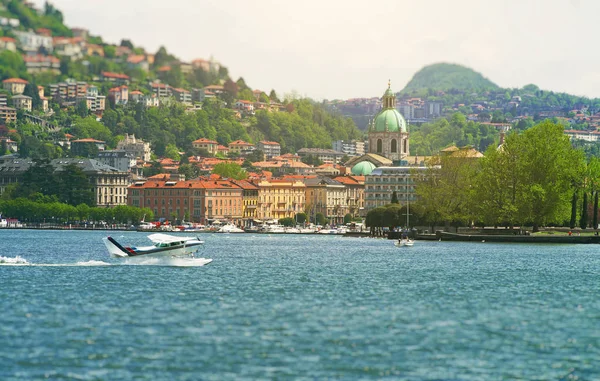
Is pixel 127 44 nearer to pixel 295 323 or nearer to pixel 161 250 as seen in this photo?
pixel 161 250

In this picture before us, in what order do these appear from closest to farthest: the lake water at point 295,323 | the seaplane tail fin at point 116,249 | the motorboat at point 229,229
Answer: the lake water at point 295,323
the seaplane tail fin at point 116,249
the motorboat at point 229,229

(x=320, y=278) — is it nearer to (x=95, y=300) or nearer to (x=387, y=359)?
(x=95, y=300)

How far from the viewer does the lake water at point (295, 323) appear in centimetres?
3095

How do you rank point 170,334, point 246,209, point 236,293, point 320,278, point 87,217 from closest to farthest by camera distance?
point 170,334, point 236,293, point 320,278, point 87,217, point 246,209

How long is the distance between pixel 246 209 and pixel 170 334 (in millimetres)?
161319

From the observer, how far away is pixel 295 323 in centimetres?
3878

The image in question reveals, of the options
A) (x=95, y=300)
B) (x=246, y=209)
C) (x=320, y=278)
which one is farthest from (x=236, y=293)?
(x=246, y=209)

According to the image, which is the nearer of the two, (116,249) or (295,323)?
(295,323)

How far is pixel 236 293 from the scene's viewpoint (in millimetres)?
48656

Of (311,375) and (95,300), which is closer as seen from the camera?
(311,375)

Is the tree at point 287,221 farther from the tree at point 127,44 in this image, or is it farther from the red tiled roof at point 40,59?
the tree at point 127,44

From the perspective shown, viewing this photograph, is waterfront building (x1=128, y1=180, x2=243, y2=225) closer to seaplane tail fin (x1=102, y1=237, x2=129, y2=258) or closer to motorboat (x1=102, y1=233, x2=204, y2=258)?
seaplane tail fin (x1=102, y1=237, x2=129, y2=258)

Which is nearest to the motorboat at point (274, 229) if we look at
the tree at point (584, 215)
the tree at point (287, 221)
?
the tree at point (287, 221)

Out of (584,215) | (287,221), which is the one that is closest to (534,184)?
(584,215)
